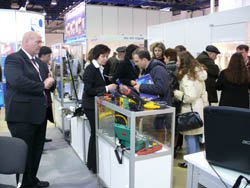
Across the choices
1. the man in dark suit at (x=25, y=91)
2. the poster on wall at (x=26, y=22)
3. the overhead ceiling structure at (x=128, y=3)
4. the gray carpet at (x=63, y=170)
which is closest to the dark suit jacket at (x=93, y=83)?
the man in dark suit at (x=25, y=91)

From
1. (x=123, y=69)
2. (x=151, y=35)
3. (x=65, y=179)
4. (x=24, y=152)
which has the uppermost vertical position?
(x=151, y=35)

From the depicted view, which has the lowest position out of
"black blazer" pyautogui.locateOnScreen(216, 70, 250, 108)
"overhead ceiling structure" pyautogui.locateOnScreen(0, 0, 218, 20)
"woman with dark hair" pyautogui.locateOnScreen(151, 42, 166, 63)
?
"black blazer" pyautogui.locateOnScreen(216, 70, 250, 108)

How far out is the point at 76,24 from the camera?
22.9 feet

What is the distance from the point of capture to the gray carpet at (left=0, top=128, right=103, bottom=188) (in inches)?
114

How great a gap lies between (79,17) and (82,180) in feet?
15.7

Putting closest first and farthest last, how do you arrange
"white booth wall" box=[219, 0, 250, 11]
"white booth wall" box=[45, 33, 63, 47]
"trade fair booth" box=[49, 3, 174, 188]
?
"trade fair booth" box=[49, 3, 174, 188], "white booth wall" box=[219, 0, 250, 11], "white booth wall" box=[45, 33, 63, 47]

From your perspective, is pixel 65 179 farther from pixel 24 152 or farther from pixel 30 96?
pixel 24 152

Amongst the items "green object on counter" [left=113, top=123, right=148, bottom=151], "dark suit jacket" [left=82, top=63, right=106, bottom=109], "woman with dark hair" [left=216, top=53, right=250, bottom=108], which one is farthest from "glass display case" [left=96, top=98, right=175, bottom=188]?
"woman with dark hair" [left=216, top=53, right=250, bottom=108]

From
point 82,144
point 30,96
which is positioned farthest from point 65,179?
point 30,96

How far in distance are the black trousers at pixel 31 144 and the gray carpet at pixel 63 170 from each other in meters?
0.28

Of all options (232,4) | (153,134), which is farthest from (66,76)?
(232,4)

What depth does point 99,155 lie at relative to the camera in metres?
2.79

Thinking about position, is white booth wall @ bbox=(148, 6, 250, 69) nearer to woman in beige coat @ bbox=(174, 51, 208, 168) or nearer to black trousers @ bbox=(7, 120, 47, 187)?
woman in beige coat @ bbox=(174, 51, 208, 168)

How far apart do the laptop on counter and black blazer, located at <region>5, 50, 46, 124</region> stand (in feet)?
5.27
